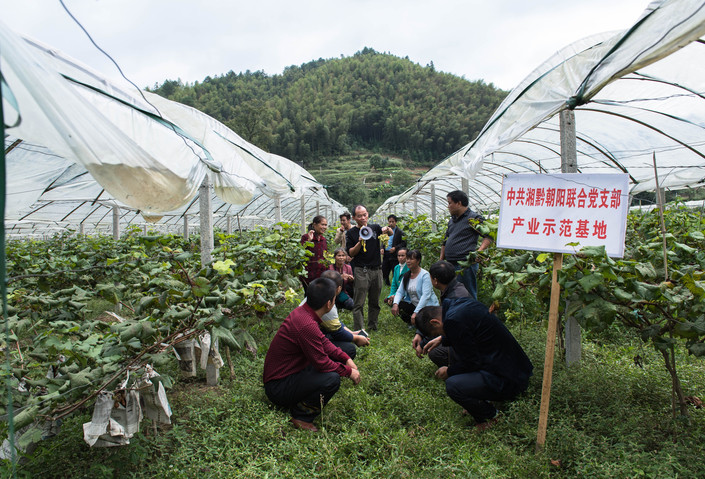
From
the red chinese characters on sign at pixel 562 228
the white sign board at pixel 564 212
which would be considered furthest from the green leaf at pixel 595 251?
the red chinese characters on sign at pixel 562 228

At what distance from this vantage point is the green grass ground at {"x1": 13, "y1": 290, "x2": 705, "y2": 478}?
7.79ft

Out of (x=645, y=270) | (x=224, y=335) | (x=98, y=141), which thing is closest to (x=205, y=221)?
(x=224, y=335)

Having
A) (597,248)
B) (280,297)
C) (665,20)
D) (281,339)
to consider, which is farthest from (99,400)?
(665,20)

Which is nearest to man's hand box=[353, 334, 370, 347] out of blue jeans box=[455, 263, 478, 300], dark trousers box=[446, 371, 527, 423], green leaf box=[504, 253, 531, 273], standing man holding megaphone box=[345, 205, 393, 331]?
standing man holding megaphone box=[345, 205, 393, 331]

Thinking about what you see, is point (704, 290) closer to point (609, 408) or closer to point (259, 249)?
point (609, 408)

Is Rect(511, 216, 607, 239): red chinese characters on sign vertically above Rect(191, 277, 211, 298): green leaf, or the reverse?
Rect(511, 216, 607, 239): red chinese characters on sign

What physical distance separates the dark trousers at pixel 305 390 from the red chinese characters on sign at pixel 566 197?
185 cm

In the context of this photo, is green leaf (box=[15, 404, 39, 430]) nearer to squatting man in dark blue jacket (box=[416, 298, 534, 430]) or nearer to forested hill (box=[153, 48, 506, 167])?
squatting man in dark blue jacket (box=[416, 298, 534, 430])

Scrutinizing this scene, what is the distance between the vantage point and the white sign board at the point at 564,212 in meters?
2.39

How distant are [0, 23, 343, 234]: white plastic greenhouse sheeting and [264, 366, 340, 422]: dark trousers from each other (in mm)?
1527

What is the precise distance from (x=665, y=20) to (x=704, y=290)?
4.97 ft

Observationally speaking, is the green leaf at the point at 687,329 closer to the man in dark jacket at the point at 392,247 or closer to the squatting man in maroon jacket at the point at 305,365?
the squatting man in maroon jacket at the point at 305,365

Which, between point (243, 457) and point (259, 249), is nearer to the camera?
point (243, 457)

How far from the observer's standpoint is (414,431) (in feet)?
9.61
